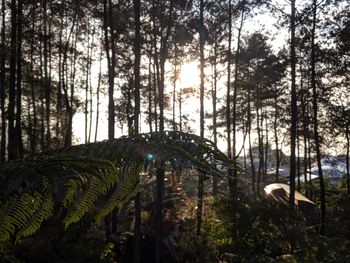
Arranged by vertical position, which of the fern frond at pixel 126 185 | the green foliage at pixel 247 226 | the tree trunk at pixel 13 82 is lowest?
the green foliage at pixel 247 226

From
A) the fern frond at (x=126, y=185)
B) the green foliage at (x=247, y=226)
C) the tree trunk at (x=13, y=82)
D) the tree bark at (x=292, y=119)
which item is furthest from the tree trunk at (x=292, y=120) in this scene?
the fern frond at (x=126, y=185)

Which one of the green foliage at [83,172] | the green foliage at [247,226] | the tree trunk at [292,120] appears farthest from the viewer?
the tree trunk at [292,120]

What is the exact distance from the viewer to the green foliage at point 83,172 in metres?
1.98

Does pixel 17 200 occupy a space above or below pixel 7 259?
above

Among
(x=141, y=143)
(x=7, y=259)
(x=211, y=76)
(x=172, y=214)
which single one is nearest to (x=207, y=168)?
(x=141, y=143)

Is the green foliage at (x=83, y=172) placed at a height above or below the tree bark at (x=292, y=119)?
below

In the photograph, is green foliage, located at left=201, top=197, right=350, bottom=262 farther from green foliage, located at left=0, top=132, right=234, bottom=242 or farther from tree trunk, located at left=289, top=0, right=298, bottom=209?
green foliage, located at left=0, top=132, right=234, bottom=242

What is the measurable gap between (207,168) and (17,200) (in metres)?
1.08

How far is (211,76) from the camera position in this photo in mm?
24109

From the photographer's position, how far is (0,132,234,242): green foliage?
78.0 inches

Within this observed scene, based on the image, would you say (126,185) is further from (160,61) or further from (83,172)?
(160,61)

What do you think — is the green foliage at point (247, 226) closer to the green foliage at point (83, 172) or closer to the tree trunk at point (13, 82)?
the tree trunk at point (13, 82)

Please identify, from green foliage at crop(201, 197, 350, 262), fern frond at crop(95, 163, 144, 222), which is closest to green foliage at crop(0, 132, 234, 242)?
fern frond at crop(95, 163, 144, 222)

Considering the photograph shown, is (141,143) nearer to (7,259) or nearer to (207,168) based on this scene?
(207,168)
